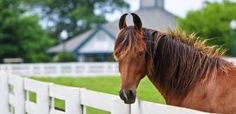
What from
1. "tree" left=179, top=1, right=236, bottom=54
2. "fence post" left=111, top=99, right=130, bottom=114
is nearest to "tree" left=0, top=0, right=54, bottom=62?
"tree" left=179, top=1, right=236, bottom=54

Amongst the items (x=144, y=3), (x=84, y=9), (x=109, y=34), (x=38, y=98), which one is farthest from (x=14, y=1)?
(x=38, y=98)

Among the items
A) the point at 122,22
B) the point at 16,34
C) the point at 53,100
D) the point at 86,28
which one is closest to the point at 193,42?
the point at 122,22

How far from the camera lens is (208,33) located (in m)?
38.8

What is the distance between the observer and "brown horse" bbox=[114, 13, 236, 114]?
4445 mm

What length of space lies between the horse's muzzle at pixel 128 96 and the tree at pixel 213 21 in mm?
32953

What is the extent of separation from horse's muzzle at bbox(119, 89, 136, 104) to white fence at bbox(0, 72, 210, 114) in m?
0.10

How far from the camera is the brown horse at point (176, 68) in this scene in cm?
445

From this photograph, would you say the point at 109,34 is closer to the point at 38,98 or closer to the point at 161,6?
the point at 161,6

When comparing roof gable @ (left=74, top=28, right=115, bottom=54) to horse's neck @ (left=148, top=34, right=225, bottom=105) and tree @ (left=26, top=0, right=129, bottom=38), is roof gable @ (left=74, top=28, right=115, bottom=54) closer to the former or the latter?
tree @ (left=26, top=0, right=129, bottom=38)

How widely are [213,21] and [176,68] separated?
35.0m

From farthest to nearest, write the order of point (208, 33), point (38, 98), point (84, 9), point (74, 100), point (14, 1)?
point (84, 9) → point (14, 1) → point (208, 33) → point (38, 98) → point (74, 100)

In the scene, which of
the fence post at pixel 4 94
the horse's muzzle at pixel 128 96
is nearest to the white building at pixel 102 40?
the fence post at pixel 4 94

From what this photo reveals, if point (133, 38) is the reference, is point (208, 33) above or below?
below

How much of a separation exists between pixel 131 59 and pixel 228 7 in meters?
37.7
